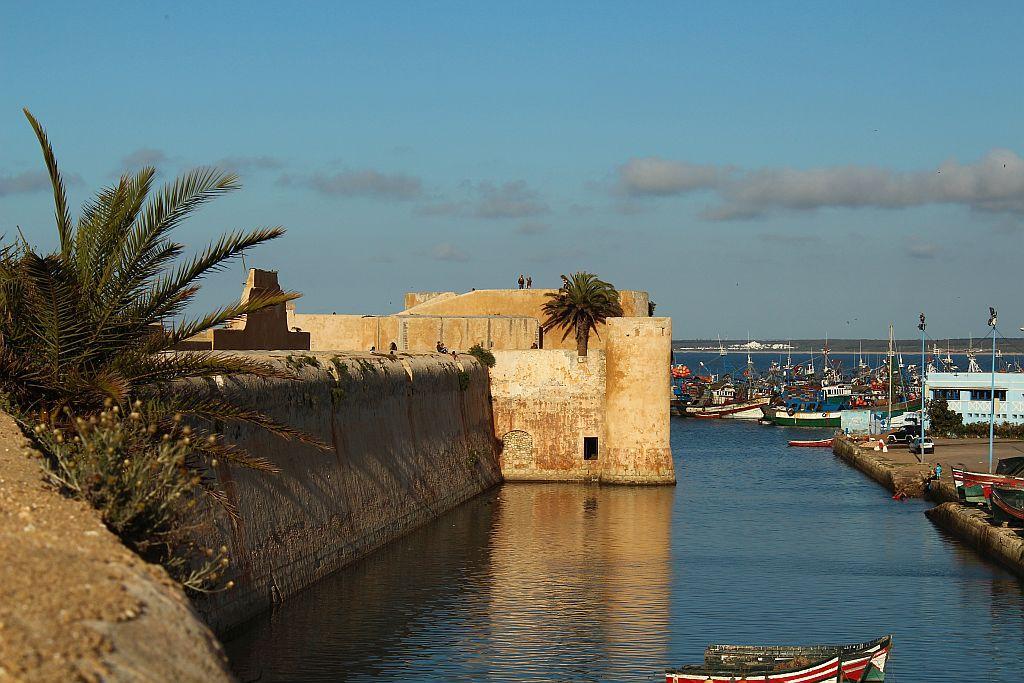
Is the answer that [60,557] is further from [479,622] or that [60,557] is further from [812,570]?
[812,570]

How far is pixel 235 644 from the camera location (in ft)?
50.8

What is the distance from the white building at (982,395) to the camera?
52438mm

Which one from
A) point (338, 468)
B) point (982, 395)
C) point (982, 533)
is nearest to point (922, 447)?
point (982, 395)

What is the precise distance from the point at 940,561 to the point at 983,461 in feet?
51.8

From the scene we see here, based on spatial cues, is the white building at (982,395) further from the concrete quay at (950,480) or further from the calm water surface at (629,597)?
the calm water surface at (629,597)

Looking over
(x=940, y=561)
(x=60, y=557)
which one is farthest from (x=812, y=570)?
(x=60, y=557)

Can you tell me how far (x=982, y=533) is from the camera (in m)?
25.8

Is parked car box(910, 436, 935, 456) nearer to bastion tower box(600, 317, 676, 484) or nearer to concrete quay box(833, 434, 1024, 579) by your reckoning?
concrete quay box(833, 434, 1024, 579)

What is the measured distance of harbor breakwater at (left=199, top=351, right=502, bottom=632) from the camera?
55.7 feet

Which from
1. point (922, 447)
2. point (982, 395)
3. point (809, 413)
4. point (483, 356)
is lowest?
point (809, 413)

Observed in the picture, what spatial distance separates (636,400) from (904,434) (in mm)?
22185

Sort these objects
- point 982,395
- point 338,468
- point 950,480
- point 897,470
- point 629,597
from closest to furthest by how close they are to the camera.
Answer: point 629,597
point 338,468
point 950,480
point 897,470
point 982,395

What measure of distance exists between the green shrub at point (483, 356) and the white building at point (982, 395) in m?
25.6

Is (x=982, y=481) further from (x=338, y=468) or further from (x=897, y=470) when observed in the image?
(x=338, y=468)
